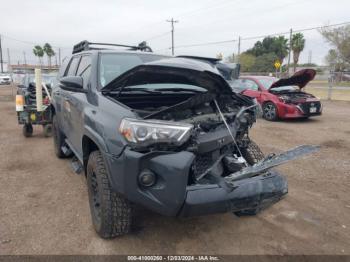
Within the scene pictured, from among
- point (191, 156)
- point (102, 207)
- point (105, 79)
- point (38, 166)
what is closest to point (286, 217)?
point (191, 156)

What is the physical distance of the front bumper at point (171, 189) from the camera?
2.36 meters

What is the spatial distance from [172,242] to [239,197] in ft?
2.90

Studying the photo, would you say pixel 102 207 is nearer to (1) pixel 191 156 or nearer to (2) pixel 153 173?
(2) pixel 153 173

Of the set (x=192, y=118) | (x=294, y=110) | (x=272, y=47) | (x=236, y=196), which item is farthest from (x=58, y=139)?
(x=272, y=47)

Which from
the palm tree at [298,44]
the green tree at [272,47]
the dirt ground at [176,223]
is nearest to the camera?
the dirt ground at [176,223]

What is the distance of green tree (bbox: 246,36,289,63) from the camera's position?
5624cm

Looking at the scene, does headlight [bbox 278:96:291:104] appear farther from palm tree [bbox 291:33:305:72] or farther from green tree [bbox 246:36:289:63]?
green tree [bbox 246:36:289:63]

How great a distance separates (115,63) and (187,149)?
1782 mm

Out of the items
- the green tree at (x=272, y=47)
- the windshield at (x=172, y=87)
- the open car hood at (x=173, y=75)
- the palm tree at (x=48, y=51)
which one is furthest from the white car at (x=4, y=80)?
the green tree at (x=272, y=47)

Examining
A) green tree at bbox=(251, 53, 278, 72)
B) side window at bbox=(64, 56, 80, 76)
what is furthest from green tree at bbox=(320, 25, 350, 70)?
A: side window at bbox=(64, 56, 80, 76)

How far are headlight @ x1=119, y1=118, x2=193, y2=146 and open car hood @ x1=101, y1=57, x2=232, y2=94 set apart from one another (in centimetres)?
60

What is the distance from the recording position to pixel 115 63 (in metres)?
3.82

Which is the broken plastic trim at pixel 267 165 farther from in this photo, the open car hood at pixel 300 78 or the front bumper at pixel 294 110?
the front bumper at pixel 294 110

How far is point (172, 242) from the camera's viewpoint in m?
3.00
